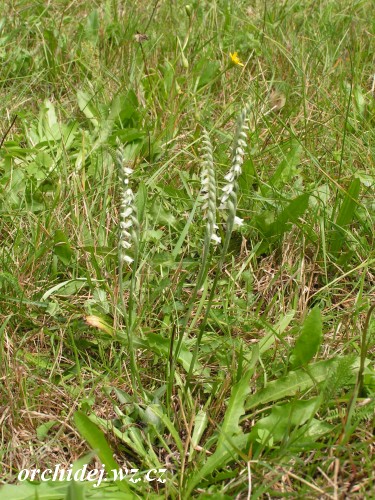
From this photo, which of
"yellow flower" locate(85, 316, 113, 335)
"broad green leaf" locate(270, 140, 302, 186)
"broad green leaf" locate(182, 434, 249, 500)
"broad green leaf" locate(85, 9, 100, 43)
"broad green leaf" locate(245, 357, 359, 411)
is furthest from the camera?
"broad green leaf" locate(85, 9, 100, 43)

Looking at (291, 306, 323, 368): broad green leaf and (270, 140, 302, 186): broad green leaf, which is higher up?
(270, 140, 302, 186): broad green leaf

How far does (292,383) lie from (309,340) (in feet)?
0.50

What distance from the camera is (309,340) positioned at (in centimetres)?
209

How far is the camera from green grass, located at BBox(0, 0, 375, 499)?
1.87 metres

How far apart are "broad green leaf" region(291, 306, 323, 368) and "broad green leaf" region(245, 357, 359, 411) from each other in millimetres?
46

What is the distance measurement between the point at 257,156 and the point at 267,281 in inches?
27.9

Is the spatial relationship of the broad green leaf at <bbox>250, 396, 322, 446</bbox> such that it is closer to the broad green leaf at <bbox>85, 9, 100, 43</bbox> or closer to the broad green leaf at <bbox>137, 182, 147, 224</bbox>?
the broad green leaf at <bbox>137, 182, 147, 224</bbox>

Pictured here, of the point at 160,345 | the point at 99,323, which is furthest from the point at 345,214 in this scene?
the point at 99,323

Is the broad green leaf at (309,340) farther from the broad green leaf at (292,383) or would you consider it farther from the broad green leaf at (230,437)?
the broad green leaf at (230,437)

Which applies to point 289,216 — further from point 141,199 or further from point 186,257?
point 141,199

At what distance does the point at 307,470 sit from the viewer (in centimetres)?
177

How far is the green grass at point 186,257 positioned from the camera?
6.15ft

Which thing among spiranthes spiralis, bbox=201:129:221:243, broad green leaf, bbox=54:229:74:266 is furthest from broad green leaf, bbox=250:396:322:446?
broad green leaf, bbox=54:229:74:266

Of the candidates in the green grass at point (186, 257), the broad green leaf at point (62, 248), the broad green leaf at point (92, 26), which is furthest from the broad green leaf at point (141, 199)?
the broad green leaf at point (92, 26)
